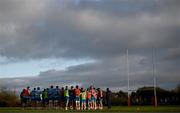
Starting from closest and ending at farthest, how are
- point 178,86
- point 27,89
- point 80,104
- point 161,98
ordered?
point 80,104 < point 27,89 < point 161,98 < point 178,86

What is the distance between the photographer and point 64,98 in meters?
32.5

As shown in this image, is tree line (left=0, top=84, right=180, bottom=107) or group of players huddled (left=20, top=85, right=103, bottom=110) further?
tree line (left=0, top=84, right=180, bottom=107)

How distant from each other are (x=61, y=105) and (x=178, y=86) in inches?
1104

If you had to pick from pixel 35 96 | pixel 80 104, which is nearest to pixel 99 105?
pixel 80 104

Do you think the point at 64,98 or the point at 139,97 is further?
the point at 139,97

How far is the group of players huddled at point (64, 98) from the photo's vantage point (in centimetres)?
3188

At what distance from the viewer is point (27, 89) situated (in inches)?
1353

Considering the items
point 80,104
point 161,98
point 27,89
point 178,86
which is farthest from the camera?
point 178,86

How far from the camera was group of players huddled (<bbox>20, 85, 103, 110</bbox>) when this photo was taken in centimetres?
3188

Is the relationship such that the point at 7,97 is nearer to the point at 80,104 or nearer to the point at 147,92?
the point at 147,92

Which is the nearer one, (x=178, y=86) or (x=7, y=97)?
(x=7, y=97)

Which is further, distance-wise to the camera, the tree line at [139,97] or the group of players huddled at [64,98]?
the tree line at [139,97]

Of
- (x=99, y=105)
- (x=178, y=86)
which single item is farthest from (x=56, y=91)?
(x=178, y=86)

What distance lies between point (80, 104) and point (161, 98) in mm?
21647
